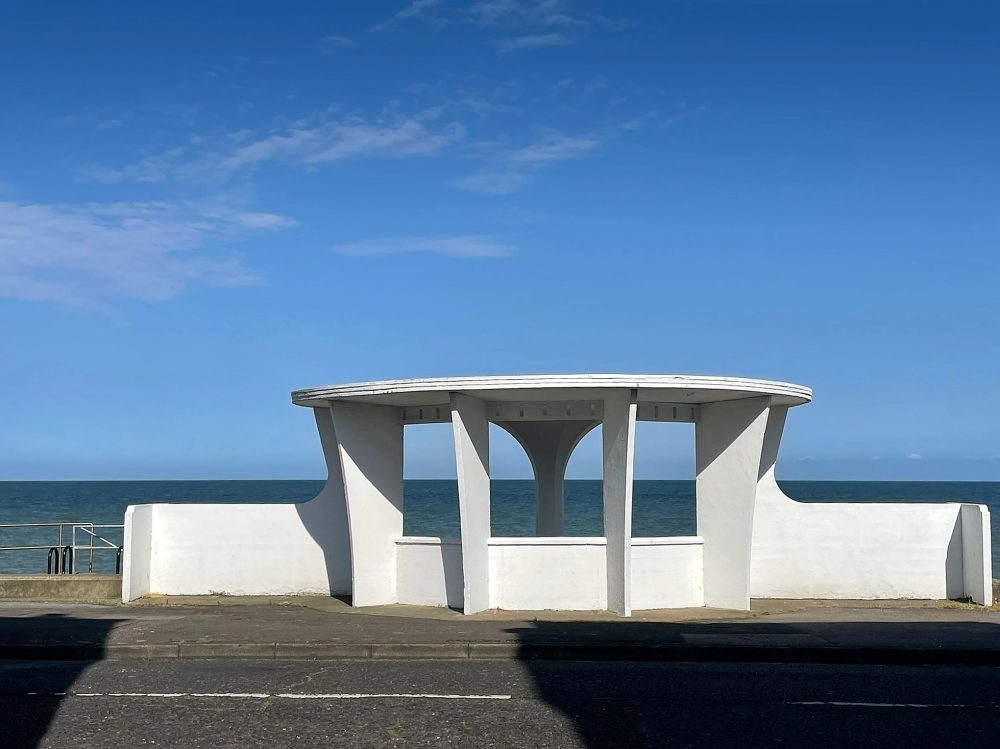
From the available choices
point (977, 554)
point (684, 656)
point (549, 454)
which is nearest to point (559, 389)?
point (684, 656)

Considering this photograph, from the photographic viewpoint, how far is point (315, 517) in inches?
739

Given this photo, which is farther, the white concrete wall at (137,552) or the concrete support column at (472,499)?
the white concrete wall at (137,552)

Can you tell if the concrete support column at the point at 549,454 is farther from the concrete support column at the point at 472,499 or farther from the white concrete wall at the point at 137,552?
the white concrete wall at the point at 137,552

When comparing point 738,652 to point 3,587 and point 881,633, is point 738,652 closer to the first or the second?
point 881,633

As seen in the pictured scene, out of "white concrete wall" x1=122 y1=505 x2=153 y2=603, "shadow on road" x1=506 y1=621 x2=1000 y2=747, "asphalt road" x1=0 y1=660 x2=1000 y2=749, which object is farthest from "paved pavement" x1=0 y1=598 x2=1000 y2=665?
"white concrete wall" x1=122 y1=505 x2=153 y2=603

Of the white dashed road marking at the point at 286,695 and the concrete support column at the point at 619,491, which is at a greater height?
the concrete support column at the point at 619,491

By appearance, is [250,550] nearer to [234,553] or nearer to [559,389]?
[234,553]

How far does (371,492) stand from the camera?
17.7 m

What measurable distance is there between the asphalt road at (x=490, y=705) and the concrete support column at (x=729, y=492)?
15.9 ft

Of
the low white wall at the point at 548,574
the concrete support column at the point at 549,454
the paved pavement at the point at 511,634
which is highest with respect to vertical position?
the concrete support column at the point at 549,454

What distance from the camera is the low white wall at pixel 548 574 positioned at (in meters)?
16.3

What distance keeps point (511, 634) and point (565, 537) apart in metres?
3.76

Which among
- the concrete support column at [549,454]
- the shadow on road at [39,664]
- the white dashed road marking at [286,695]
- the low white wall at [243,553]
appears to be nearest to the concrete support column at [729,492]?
the concrete support column at [549,454]

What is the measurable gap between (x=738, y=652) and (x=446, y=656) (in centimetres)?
335
